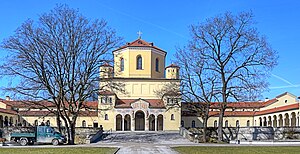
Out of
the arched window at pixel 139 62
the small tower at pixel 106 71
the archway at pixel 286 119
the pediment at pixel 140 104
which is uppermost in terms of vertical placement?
the arched window at pixel 139 62

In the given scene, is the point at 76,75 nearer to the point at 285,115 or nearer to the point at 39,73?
the point at 39,73

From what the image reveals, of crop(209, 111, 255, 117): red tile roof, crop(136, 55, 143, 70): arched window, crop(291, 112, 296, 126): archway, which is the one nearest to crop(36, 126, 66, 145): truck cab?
crop(136, 55, 143, 70): arched window

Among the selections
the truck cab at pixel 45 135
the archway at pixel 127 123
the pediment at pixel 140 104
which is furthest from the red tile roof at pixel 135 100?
the truck cab at pixel 45 135

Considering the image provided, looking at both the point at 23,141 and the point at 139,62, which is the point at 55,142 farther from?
the point at 139,62

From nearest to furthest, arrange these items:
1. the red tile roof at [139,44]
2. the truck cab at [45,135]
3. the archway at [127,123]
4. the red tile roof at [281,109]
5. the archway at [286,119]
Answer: the truck cab at [45,135], the red tile roof at [281,109], the archway at [286,119], the red tile roof at [139,44], the archway at [127,123]

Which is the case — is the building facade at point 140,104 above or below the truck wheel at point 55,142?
above

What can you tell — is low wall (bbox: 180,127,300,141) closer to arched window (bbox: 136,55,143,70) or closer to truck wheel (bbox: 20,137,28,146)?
truck wheel (bbox: 20,137,28,146)

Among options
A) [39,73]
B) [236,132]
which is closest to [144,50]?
[236,132]

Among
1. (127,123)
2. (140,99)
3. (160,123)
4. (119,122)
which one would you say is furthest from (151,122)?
(119,122)

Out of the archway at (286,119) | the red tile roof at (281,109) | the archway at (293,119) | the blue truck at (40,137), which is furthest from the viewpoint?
the archway at (286,119)

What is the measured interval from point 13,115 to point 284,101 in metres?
52.5

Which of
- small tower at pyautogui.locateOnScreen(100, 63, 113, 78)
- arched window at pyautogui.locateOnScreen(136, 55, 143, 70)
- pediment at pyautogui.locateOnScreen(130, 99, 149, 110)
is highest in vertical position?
arched window at pyautogui.locateOnScreen(136, 55, 143, 70)

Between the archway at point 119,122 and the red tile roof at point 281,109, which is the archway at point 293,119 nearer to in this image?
the red tile roof at point 281,109

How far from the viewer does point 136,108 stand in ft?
226
